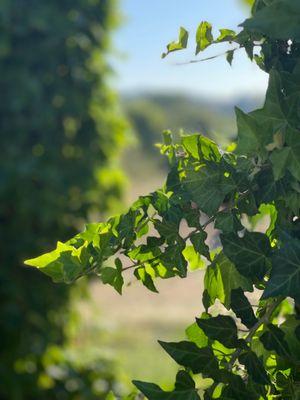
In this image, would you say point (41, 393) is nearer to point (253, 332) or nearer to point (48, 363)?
point (48, 363)

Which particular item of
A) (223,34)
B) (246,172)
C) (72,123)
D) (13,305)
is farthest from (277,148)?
(72,123)

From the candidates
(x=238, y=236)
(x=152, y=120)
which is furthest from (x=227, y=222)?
(x=152, y=120)

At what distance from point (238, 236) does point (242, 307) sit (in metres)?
0.11

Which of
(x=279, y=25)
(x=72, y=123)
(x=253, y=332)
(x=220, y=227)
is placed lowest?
(x=253, y=332)

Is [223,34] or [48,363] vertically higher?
[48,363]

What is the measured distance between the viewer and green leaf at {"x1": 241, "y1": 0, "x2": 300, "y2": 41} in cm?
93

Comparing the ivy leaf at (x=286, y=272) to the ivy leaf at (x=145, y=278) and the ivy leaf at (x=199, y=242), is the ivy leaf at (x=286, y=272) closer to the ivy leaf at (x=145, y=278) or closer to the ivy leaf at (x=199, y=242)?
the ivy leaf at (x=199, y=242)

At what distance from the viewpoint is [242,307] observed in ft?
3.51

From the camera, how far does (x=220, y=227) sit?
3.46ft

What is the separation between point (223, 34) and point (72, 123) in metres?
5.28

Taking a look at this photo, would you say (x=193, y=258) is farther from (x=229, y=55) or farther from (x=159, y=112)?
(x=159, y=112)

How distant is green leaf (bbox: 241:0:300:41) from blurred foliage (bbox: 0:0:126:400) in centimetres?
491

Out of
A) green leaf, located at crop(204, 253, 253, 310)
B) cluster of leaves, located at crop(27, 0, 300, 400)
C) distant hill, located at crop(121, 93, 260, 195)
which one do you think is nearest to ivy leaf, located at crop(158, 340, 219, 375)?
cluster of leaves, located at crop(27, 0, 300, 400)

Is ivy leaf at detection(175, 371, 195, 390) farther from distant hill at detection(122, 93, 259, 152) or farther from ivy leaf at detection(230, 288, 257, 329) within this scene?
distant hill at detection(122, 93, 259, 152)
